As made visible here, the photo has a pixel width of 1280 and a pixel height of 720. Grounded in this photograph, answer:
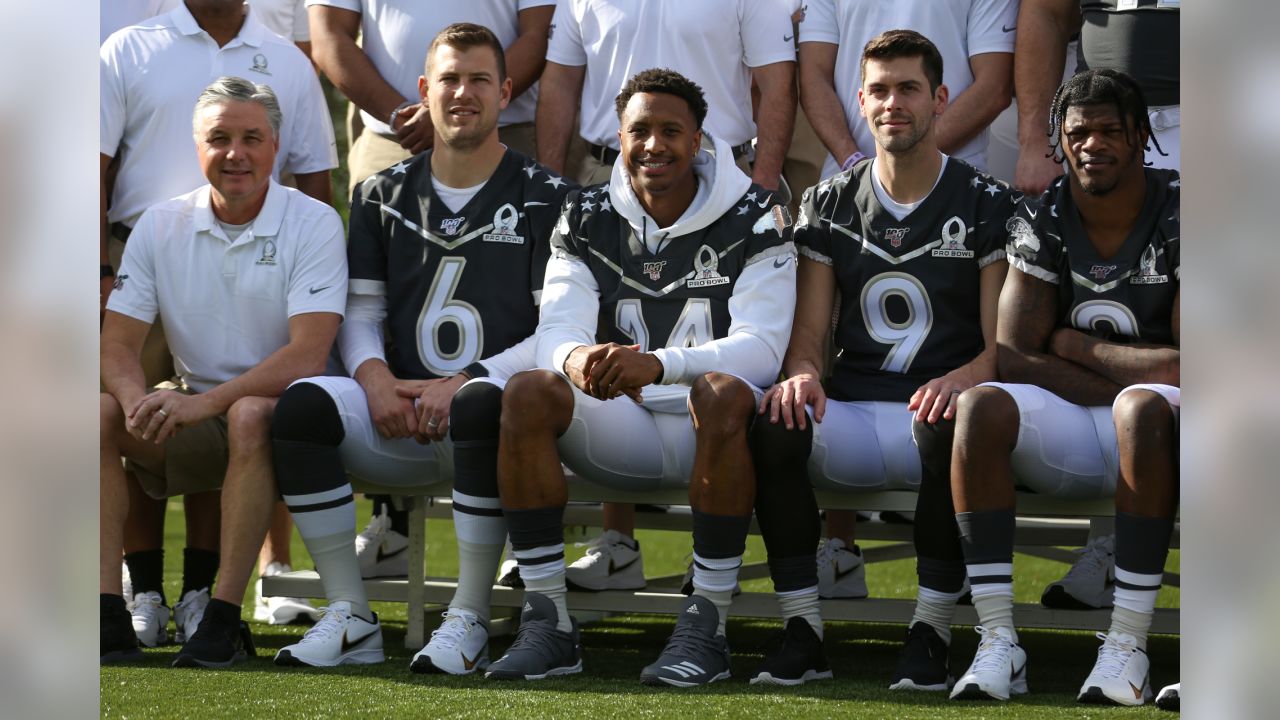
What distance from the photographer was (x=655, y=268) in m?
4.04

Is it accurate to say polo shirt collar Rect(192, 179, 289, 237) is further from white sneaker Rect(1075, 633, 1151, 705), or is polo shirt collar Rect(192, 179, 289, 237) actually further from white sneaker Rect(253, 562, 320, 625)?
white sneaker Rect(1075, 633, 1151, 705)

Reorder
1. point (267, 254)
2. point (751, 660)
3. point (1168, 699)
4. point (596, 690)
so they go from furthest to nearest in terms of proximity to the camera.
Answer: point (267, 254)
point (751, 660)
point (596, 690)
point (1168, 699)

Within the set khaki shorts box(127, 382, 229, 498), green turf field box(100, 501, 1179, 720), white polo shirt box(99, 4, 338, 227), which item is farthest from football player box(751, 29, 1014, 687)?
white polo shirt box(99, 4, 338, 227)

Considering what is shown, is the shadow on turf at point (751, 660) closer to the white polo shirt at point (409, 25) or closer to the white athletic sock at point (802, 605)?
the white athletic sock at point (802, 605)

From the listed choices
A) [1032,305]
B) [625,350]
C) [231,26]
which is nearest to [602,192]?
[625,350]

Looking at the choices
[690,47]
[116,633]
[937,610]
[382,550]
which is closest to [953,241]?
[937,610]

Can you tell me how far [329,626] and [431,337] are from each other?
89 centimetres

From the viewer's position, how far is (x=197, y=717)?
3.17 meters

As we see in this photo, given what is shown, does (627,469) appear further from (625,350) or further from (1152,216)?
(1152,216)

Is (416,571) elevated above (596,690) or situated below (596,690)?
above

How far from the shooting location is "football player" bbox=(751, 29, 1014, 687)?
388 centimetres

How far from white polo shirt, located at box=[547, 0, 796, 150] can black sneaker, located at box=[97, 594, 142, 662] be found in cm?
200

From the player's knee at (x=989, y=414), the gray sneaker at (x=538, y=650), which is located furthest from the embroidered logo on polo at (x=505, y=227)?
the player's knee at (x=989, y=414)

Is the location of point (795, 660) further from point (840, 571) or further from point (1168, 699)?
point (840, 571)
